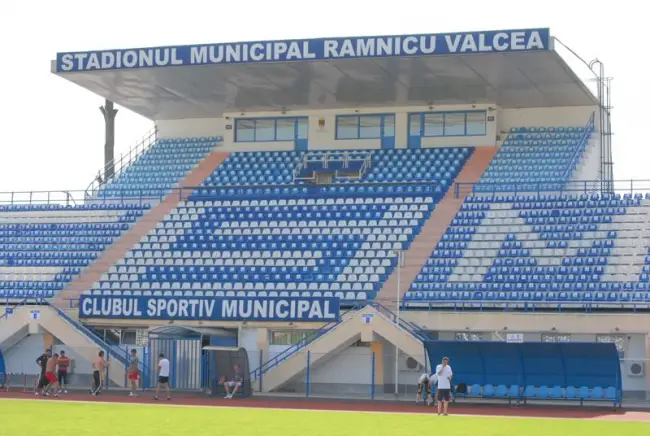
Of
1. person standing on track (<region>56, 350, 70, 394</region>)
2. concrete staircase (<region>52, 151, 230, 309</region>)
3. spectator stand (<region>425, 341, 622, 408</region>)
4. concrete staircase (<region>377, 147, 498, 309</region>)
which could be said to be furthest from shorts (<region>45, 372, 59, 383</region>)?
spectator stand (<region>425, 341, 622, 408</region>)

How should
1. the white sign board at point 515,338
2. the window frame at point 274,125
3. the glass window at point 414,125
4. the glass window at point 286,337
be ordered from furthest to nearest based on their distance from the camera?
1. the window frame at point 274,125
2. the glass window at point 414,125
3. the glass window at point 286,337
4. the white sign board at point 515,338

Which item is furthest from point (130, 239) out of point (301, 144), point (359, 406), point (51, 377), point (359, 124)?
point (359, 406)

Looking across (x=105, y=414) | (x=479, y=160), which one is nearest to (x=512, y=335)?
(x=105, y=414)

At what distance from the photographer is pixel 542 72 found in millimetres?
45000

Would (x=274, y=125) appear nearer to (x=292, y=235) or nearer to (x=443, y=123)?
(x=443, y=123)

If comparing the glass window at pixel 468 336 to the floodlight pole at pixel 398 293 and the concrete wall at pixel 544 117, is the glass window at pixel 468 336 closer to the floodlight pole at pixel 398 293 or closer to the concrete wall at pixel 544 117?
the floodlight pole at pixel 398 293

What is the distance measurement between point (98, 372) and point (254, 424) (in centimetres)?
1170

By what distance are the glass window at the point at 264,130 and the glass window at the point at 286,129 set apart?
Result: 28 centimetres

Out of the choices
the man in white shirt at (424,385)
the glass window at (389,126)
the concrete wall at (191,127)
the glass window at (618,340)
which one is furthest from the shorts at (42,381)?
the concrete wall at (191,127)

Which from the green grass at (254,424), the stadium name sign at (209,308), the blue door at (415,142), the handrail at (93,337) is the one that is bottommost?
the green grass at (254,424)

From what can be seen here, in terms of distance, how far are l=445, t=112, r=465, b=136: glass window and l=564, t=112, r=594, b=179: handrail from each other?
186 inches

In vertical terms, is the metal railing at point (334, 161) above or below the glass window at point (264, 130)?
below

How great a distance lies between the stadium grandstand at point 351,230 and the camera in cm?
3697

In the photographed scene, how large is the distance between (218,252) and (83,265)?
500cm
